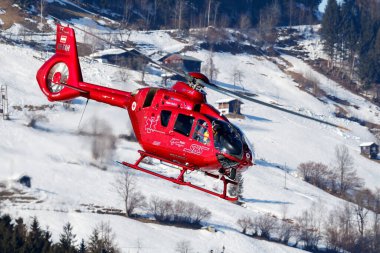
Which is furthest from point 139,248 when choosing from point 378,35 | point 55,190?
point 378,35

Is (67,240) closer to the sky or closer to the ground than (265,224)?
closer to the ground

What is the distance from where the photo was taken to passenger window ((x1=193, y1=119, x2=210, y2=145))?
23.1m

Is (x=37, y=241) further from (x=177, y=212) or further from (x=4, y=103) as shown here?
(x=4, y=103)

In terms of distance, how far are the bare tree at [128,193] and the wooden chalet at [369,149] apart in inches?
1454

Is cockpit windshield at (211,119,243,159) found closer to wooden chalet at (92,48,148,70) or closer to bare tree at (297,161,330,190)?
bare tree at (297,161,330,190)

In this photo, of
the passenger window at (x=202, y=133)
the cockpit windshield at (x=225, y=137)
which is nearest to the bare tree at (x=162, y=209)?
the passenger window at (x=202, y=133)

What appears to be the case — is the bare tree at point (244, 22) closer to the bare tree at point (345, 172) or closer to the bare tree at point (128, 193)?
the bare tree at point (345, 172)

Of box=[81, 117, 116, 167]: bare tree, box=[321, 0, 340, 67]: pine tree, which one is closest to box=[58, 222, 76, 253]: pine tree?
box=[81, 117, 116, 167]: bare tree

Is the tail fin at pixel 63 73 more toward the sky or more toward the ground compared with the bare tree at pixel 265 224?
more toward the sky

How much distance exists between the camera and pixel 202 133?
76.1ft

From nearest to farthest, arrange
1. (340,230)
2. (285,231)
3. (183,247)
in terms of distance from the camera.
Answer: (183,247), (285,231), (340,230)

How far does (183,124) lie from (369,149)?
64.2 metres

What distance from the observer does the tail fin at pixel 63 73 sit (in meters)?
26.8

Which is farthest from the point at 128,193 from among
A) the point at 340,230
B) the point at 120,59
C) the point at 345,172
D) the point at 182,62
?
the point at 182,62
